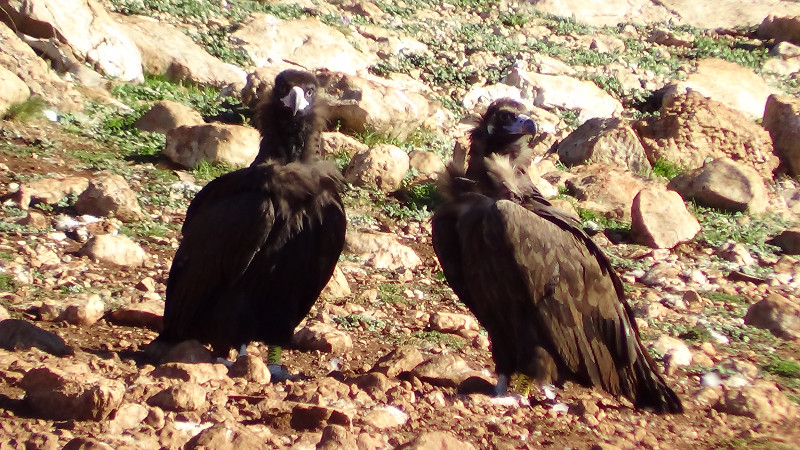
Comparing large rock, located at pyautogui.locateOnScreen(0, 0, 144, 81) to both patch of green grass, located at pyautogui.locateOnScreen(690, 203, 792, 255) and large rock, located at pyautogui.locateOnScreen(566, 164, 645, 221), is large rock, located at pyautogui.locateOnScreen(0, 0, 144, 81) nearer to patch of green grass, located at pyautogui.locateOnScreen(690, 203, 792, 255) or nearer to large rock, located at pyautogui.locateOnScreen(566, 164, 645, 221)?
large rock, located at pyautogui.locateOnScreen(566, 164, 645, 221)

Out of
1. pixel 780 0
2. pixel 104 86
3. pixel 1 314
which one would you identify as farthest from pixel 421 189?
pixel 780 0

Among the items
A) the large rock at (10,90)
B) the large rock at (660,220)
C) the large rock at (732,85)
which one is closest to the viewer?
the large rock at (10,90)

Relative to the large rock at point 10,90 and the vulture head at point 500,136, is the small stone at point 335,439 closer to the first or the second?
the vulture head at point 500,136

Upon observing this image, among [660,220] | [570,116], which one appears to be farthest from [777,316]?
[570,116]

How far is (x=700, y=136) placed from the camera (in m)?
13.1

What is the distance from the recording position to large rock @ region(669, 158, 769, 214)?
1180cm

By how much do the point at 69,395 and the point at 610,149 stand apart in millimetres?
8960

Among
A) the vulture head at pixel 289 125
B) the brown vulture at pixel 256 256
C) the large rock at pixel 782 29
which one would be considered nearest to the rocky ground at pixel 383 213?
the brown vulture at pixel 256 256

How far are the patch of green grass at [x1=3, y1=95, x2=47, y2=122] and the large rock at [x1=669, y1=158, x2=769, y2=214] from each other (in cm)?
676

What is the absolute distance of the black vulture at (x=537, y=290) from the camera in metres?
6.26

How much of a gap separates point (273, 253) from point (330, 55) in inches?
333

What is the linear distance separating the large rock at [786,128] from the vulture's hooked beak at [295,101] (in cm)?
910

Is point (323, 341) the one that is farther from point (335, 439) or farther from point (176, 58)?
point (176, 58)

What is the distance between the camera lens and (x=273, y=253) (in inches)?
252
